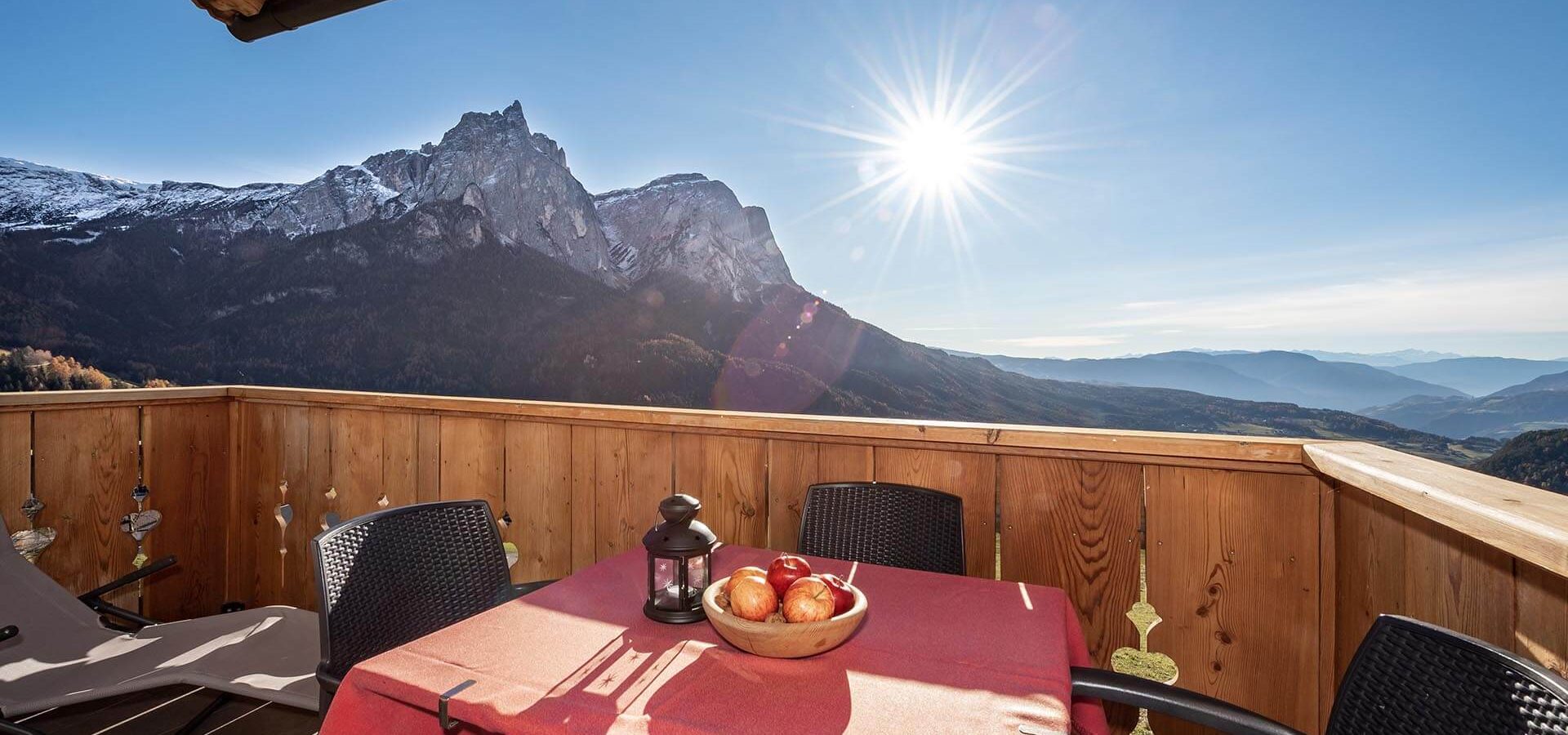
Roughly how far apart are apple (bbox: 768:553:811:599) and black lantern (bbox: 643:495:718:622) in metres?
0.11

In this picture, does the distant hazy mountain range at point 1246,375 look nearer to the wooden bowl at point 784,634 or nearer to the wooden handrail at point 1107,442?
the wooden handrail at point 1107,442

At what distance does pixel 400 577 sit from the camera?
1318 millimetres

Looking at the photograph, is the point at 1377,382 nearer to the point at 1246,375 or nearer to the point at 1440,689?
the point at 1246,375

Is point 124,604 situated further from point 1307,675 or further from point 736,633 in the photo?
point 1307,675

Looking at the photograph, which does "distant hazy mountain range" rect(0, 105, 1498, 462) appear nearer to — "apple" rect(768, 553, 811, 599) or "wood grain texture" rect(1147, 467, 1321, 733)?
"wood grain texture" rect(1147, 467, 1321, 733)

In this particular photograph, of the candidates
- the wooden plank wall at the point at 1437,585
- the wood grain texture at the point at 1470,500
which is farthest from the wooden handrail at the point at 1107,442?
the wooden plank wall at the point at 1437,585

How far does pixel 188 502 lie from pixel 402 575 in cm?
205

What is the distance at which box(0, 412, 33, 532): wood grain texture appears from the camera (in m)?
2.10

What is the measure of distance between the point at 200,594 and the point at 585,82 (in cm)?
2157

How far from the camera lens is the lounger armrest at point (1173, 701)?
0.86 metres

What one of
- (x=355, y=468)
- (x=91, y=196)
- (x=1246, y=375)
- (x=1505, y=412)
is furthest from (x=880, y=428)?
(x=91, y=196)

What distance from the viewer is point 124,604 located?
7.86 ft

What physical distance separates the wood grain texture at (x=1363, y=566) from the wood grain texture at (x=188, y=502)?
3.77 meters

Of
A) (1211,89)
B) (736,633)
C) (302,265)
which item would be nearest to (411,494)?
(736,633)
